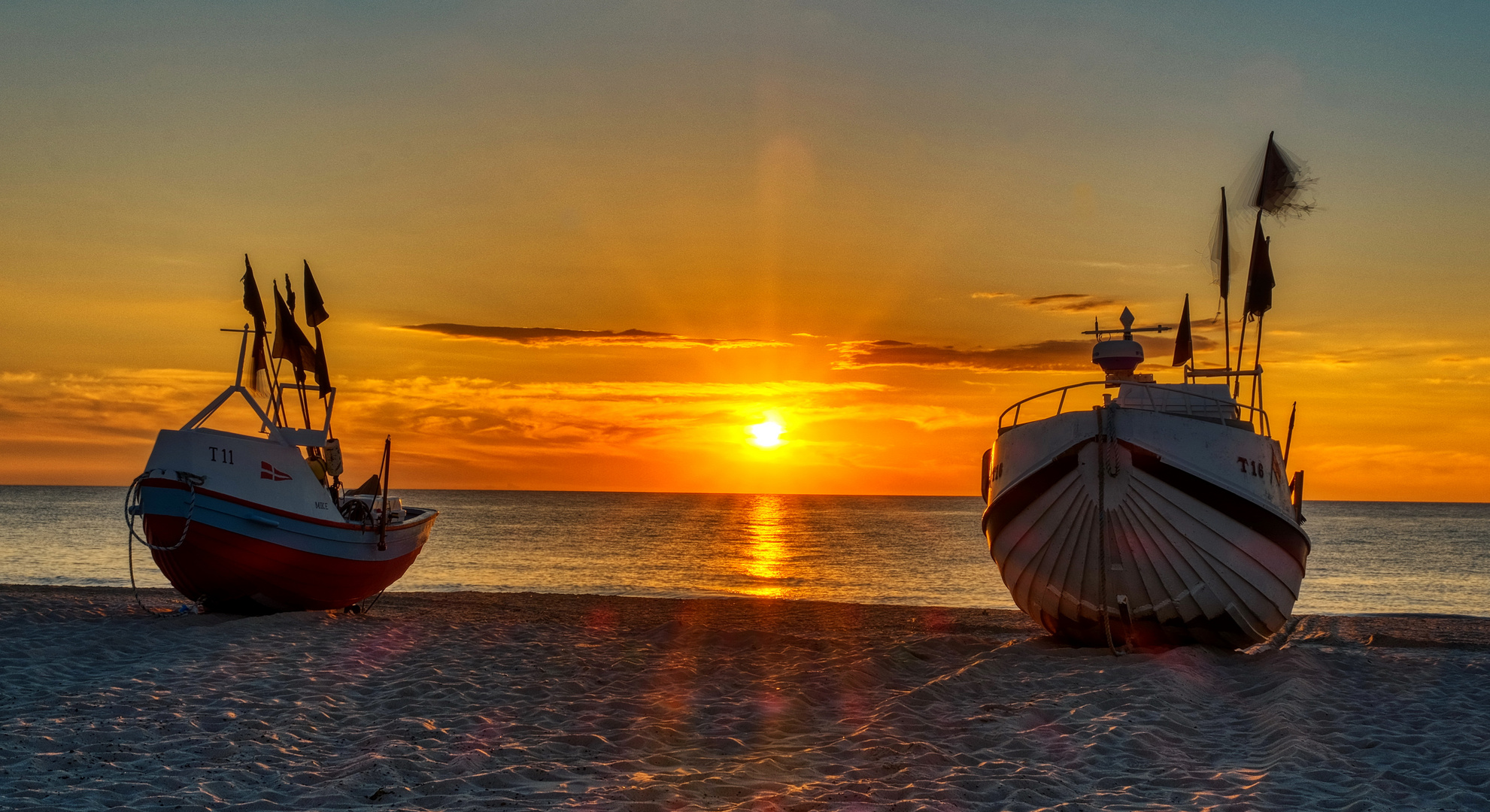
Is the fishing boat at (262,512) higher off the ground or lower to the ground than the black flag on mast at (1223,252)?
lower

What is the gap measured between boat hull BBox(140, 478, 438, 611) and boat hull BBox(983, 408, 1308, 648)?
11.6 metres

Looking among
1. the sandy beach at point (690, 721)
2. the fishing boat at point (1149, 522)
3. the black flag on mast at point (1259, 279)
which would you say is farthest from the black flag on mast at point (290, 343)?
the black flag on mast at point (1259, 279)

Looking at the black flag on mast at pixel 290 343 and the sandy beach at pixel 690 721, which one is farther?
the black flag on mast at pixel 290 343

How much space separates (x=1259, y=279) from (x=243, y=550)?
56.1 ft

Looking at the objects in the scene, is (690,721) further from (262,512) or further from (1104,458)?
(262,512)

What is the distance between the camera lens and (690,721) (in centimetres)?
1013

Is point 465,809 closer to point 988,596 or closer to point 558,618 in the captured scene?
point 558,618

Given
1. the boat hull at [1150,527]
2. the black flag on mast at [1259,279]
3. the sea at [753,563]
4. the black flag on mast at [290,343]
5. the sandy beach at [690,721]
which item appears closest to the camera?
the sandy beach at [690,721]

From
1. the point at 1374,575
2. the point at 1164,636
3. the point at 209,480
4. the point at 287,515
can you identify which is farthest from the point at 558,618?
the point at 1374,575

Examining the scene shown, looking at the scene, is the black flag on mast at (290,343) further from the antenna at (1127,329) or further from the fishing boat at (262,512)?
the antenna at (1127,329)

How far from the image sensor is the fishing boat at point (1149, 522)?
1341cm

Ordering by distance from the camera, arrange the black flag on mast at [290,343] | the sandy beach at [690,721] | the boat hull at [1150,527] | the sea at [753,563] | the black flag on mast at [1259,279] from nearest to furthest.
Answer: the sandy beach at [690,721], the boat hull at [1150,527], the black flag on mast at [1259,279], the black flag on mast at [290,343], the sea at [753,563]

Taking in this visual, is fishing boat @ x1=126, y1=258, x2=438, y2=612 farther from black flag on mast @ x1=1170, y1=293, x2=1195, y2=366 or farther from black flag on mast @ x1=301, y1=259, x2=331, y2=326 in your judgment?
black flag on mast @ x1=1170, y1=293, x2=1195, y2=366

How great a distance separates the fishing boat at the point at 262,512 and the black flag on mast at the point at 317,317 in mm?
323
